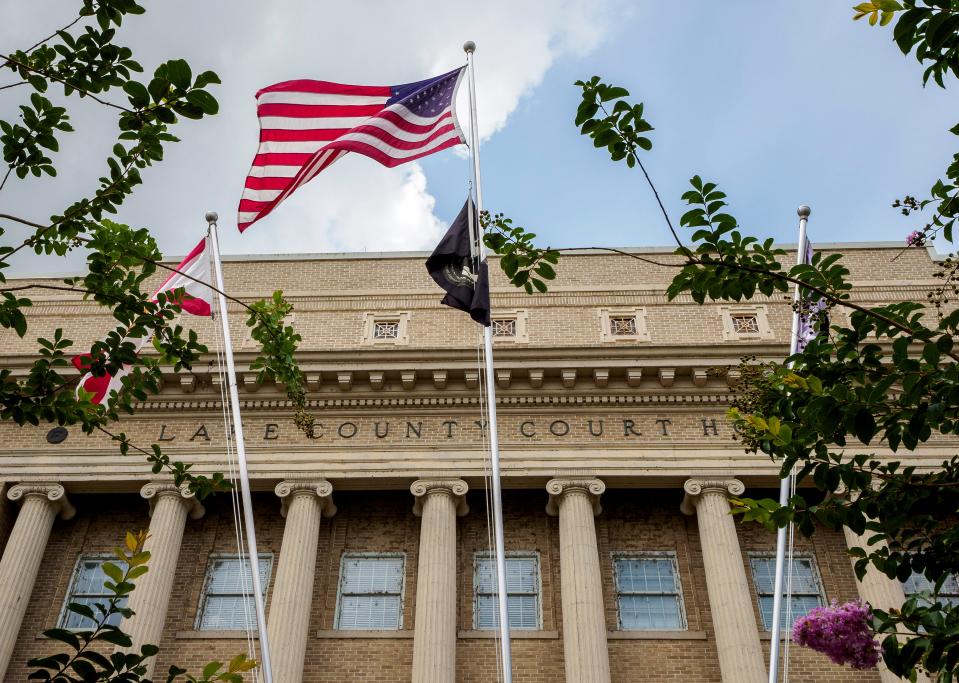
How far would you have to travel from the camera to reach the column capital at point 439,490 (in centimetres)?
1702

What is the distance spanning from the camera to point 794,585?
16672mm

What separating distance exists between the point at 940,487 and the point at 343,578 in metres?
12.0

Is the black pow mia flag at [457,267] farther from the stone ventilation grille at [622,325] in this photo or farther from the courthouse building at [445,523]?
the stone ventilation grille at [622,325]

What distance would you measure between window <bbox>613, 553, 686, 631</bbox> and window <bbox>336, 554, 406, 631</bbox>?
153 inches

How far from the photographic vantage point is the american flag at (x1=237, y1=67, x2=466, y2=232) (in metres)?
14.3

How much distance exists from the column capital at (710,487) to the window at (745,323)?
3925mm

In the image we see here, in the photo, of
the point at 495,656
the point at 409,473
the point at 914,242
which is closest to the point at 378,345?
the point at 409,473

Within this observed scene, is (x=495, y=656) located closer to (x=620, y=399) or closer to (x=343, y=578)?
(x=343, y=578)

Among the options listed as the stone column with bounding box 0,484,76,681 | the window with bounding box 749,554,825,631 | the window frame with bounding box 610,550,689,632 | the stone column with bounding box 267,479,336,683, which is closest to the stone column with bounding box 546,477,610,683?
the window frame with bounding box 610,550,689,632

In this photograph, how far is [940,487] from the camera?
694 cm

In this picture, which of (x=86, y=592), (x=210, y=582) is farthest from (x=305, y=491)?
A: (x=86, y=592)

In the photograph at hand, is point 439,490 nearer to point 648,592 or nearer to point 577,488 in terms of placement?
→ point 577,488

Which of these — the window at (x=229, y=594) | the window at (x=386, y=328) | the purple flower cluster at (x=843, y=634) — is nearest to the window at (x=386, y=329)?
the window at (x=386, y=328)

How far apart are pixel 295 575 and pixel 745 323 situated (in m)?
10.5
